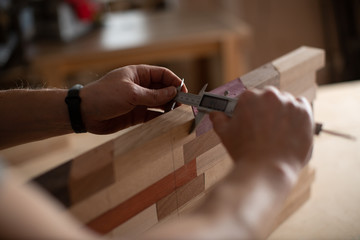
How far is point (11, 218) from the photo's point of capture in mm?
452

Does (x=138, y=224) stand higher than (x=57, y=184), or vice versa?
(x=57, y=184)

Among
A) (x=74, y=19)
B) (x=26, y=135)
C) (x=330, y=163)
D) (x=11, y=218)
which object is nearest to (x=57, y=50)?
(x=74, y=19)

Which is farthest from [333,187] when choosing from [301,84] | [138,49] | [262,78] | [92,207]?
[138,49]

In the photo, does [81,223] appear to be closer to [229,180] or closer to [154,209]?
[154,209]

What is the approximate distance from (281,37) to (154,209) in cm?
368

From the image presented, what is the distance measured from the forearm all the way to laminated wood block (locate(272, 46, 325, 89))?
63cm

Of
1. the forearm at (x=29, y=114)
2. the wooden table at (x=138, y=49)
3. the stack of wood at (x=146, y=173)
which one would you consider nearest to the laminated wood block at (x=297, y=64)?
the stack of wood at (x=146, y=173)

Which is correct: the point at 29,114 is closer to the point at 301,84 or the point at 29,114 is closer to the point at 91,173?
the point at 91,173

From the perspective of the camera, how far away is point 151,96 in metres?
1.04

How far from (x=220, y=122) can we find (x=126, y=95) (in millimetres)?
356

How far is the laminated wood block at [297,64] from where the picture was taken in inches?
42.5

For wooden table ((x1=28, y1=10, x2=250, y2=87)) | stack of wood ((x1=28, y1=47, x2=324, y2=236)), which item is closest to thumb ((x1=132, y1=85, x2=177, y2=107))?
stack of wood ((x1=28, y1=47, x2=324, y2=236))

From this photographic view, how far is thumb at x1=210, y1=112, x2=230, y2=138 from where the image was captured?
2.45 feet

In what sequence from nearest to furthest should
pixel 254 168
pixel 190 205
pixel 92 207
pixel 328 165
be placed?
pixel 254 168 < pixel 92 207 < pixel 190 205 < pixel 328 165
